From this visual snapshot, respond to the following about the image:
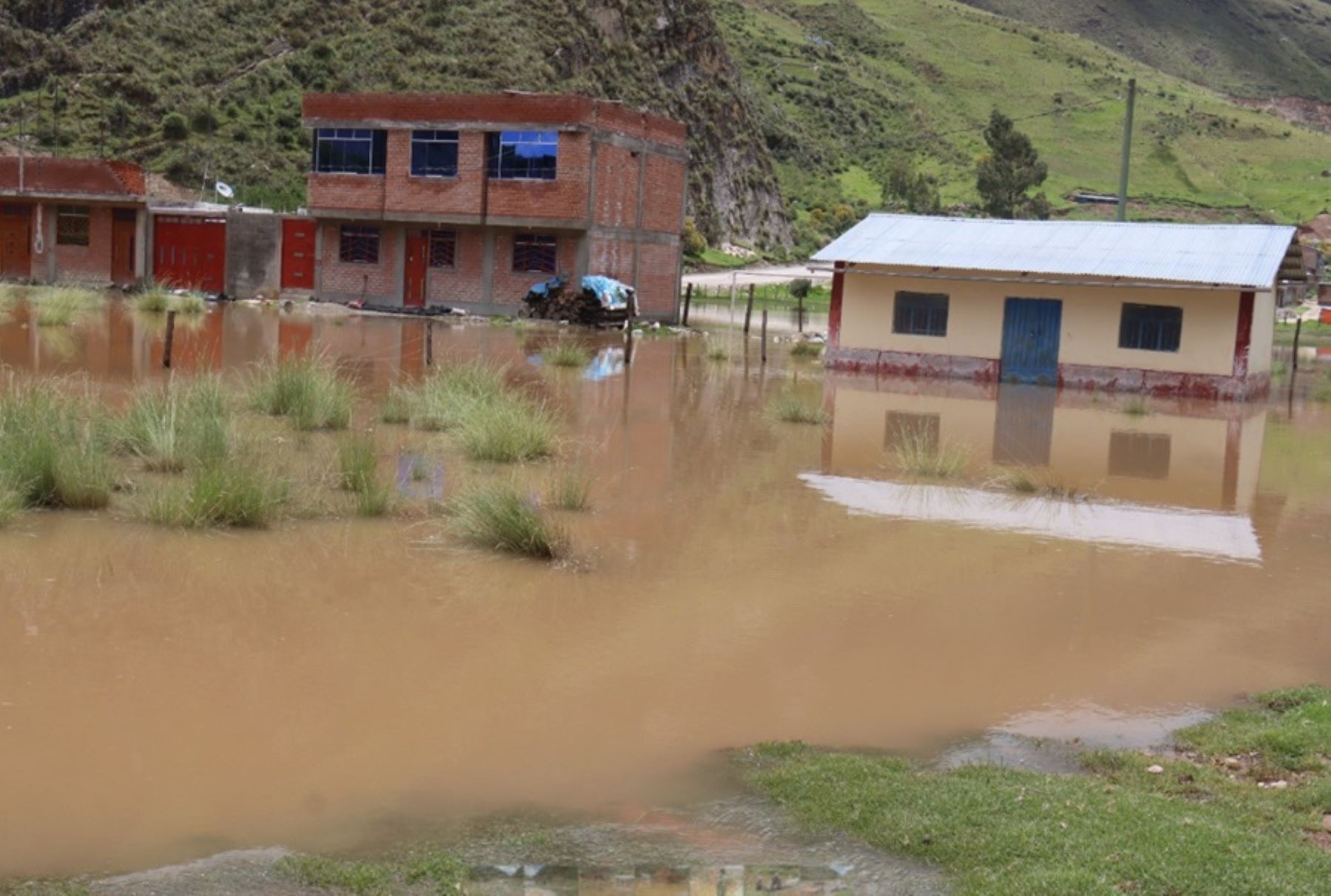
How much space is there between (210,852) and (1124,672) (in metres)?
6.10

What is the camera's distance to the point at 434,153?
45.2 meters

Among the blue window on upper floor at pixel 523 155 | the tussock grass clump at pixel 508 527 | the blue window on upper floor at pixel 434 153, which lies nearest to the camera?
the tussock grass clump at pixel 508 527

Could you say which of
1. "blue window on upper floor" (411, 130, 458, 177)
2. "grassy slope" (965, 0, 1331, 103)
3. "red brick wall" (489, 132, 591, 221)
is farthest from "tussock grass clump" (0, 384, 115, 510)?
"grassy slope" (965, 0, 1331, 103)

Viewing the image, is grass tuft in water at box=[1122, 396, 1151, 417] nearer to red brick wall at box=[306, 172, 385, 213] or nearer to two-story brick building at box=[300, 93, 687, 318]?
→ two-story brick building at box=[300, 93, 687, 318]

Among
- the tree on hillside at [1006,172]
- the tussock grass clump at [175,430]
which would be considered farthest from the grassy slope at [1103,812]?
the tree on hillside at [1006,172]

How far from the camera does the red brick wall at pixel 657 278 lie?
48.2m

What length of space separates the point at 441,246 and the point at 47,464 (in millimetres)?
34717

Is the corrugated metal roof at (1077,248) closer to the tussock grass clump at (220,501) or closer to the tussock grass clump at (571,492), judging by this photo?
the tussock grass clump at (571,492)

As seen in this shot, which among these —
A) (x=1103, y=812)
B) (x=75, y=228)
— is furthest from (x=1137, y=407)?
(x=75, y=228)

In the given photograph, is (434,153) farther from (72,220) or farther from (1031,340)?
(1031,340)

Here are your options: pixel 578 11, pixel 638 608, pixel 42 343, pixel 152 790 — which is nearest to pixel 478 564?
pixel 638 608

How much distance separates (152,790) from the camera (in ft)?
22.7

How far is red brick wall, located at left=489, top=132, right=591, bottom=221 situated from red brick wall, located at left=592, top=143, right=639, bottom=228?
637mm

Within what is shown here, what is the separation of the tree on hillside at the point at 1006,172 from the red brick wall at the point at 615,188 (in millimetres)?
32431
